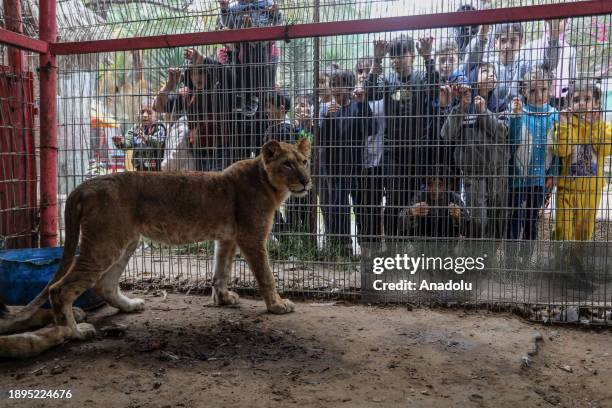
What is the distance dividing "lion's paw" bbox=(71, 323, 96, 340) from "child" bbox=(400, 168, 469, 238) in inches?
118

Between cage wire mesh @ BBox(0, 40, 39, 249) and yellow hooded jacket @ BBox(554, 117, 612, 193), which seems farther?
cage wire mesh @ BBox(0, 40, 39, 249)

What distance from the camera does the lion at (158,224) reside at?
160 inches

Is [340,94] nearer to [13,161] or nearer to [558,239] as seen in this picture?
[558,239]

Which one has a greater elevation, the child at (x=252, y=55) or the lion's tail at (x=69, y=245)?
the child at (x=252, y=55)

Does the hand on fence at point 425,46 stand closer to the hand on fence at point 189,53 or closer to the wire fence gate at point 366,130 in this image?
the wire fence gate at point 366,130

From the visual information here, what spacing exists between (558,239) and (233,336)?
3.11m

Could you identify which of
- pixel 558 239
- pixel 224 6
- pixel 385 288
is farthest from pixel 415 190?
pixel 224 6

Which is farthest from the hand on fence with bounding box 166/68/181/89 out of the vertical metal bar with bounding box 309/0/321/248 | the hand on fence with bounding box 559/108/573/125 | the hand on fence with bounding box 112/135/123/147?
the hand on fence with bounding box 559/108/573/125

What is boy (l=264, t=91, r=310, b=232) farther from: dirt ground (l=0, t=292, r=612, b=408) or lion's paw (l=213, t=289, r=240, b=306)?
dirt ground (l=0, t=292, r=612, b=408)

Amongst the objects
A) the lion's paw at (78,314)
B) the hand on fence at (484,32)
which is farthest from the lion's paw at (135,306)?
the hand on fence at (484,32)

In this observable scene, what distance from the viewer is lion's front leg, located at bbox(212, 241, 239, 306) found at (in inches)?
203

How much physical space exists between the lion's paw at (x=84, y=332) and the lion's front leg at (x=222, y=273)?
1257mm

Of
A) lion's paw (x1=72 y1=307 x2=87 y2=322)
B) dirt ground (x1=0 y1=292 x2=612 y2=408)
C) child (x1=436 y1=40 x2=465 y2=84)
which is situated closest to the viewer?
dirt ground (x1=0 y1=292 x2=612 y2=408)

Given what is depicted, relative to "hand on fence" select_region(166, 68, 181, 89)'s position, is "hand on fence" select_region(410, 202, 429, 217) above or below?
below
